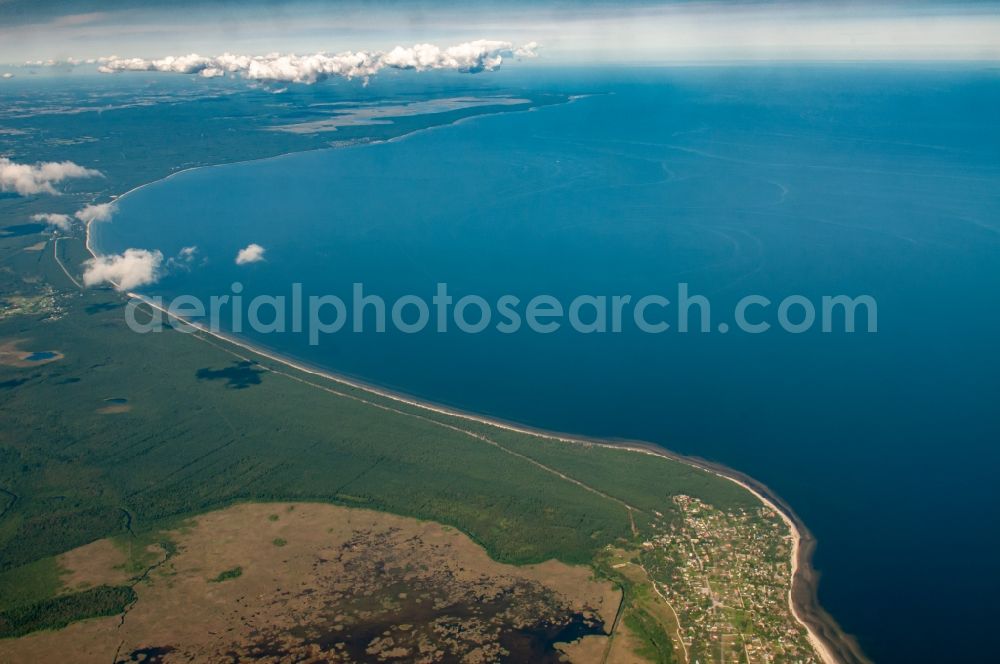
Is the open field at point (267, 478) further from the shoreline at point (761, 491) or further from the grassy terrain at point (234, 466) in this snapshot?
the shoreline at point (761, 491)

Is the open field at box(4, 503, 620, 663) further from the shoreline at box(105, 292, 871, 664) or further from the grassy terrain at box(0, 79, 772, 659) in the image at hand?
the shoreline at box(105, 292, 871, 664)

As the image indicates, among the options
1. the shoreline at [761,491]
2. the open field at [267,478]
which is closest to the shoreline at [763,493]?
the shoreline at [761,491]

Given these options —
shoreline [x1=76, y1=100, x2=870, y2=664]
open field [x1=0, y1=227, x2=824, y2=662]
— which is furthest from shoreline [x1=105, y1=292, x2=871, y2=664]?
open field [x1=0, y1=227, x2=824, y2=662]

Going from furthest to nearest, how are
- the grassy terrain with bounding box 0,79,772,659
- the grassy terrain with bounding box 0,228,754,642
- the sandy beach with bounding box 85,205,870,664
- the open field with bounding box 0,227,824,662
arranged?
the grassy terrain with bounding box 0,228,754,642 → the grassy terrain with bounding box 0,79,772,659 → the open field with bounding box 0,227,824,662 → the sandy beach with bounding box 85,205,870,664

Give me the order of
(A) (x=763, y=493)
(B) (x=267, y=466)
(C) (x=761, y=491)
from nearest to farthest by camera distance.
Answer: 1. (A) (x=763, y=493)
2. (C) (x=761, y=491)
3. (B) (x=267, y=466)

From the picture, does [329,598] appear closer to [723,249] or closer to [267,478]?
[267,478]

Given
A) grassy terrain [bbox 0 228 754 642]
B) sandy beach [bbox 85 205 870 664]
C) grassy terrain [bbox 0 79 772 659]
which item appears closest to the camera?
sandy beach [bbox 85 205 870 664]

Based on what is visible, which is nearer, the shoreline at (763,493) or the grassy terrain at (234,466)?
the shoreline at (763,493)

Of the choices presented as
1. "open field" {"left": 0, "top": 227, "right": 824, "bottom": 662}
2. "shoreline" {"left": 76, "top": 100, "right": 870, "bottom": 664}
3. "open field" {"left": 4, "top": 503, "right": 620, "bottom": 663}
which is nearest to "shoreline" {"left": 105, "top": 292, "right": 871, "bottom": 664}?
"shoreline" {"left": 76, "top": 100, "right": 870, "bottom": 664}

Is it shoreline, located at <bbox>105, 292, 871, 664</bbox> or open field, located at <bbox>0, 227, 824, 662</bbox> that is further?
open field, located at <bbox>0, 227, 824, 662</bbox>

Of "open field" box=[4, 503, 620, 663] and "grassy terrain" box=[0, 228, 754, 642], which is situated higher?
"grassy terrain" box=[0, 228, 754, 642]

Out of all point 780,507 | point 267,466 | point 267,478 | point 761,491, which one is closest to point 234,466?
point 267,466

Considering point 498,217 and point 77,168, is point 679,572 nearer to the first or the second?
point 498,217
